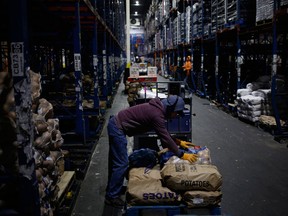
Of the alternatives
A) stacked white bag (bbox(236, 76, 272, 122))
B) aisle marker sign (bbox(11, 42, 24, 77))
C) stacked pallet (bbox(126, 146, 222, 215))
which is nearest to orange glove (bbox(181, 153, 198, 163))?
stacked pallet (bbox(126, 146, 222, 215))

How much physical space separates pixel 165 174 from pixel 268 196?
2.35m

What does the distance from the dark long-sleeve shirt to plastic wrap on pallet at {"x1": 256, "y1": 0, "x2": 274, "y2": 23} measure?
5740 millimetres

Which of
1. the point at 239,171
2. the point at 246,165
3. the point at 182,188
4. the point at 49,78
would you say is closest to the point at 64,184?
the point at 182,188

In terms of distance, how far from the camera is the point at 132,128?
14.7 feet

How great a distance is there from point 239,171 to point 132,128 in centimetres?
282

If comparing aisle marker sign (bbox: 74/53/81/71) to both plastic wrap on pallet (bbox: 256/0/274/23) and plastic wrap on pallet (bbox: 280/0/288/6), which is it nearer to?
plastic wrap on pallet (bbox: 256/0/274/23)

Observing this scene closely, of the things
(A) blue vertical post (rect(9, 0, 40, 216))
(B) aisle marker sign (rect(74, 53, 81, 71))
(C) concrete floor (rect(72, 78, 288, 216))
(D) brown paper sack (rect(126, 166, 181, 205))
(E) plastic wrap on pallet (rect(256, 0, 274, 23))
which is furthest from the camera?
(E) plastic wrap on pallet (rect(256, 0, 274, 23))

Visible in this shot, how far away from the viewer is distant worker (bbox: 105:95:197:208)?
164 inches

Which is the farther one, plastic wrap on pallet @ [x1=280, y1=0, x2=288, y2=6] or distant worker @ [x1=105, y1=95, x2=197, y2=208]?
plastic wrap on pallet @ [x1=280, y1=0, x2=288, y2=6]

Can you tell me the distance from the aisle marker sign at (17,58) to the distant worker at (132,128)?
1.87 meters

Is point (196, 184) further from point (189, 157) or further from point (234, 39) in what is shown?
point (234, 39)

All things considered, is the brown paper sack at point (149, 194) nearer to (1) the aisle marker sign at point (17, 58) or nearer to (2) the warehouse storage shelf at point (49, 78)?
(2) the warehouse storage shelf at point (49, 78)

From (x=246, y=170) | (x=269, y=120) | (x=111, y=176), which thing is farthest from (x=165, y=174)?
(x=269, y=120)

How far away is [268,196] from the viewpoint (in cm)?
504
